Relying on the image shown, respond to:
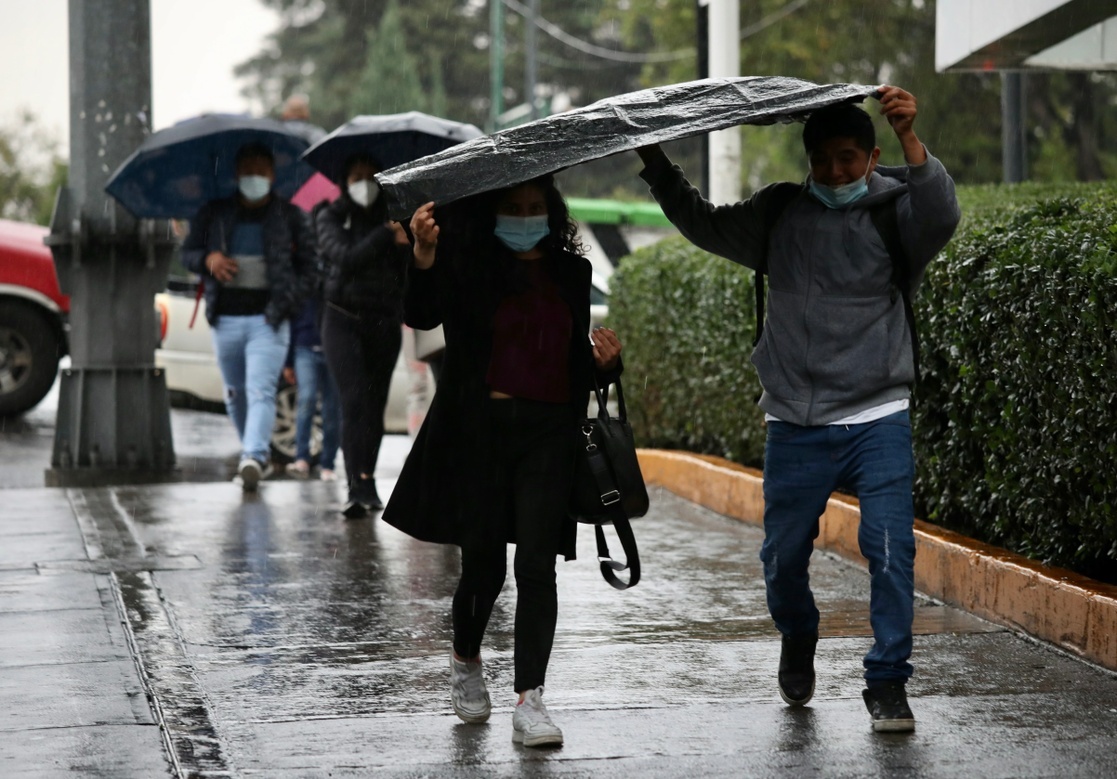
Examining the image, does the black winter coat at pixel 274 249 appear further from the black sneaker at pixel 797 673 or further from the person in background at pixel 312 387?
the black sneaker at pixel 797 673

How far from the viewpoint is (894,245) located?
478cm

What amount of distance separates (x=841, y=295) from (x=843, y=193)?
11.2 inches

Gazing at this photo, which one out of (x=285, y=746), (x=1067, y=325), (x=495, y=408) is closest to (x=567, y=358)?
(x=495, y=408)

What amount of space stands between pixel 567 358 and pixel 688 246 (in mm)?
6337

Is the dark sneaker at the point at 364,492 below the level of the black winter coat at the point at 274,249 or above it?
below

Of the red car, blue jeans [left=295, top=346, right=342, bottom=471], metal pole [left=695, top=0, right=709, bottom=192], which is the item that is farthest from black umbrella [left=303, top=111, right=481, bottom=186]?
the red car

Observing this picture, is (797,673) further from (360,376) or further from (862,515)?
(360,376)

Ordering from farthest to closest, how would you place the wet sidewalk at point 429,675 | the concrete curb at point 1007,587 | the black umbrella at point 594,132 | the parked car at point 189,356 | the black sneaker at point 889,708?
1. the parked car at point 189,356
2. the concrete curb at point 1007,587
3. the black sneaker at point 889,708
4. the wet sidewalk at point 429,675
5. the black umbrella at point 594,132

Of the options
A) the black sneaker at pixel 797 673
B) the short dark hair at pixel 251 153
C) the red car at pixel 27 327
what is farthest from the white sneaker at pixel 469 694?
the red car at pixel 27 327

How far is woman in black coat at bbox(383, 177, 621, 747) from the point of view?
4703mm

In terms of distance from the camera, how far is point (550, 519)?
15.5 feet

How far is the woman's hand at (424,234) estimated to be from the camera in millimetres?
4457

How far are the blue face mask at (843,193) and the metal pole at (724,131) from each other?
309 inches

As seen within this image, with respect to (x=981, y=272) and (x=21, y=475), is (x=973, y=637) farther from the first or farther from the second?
(x=21, y=475)
